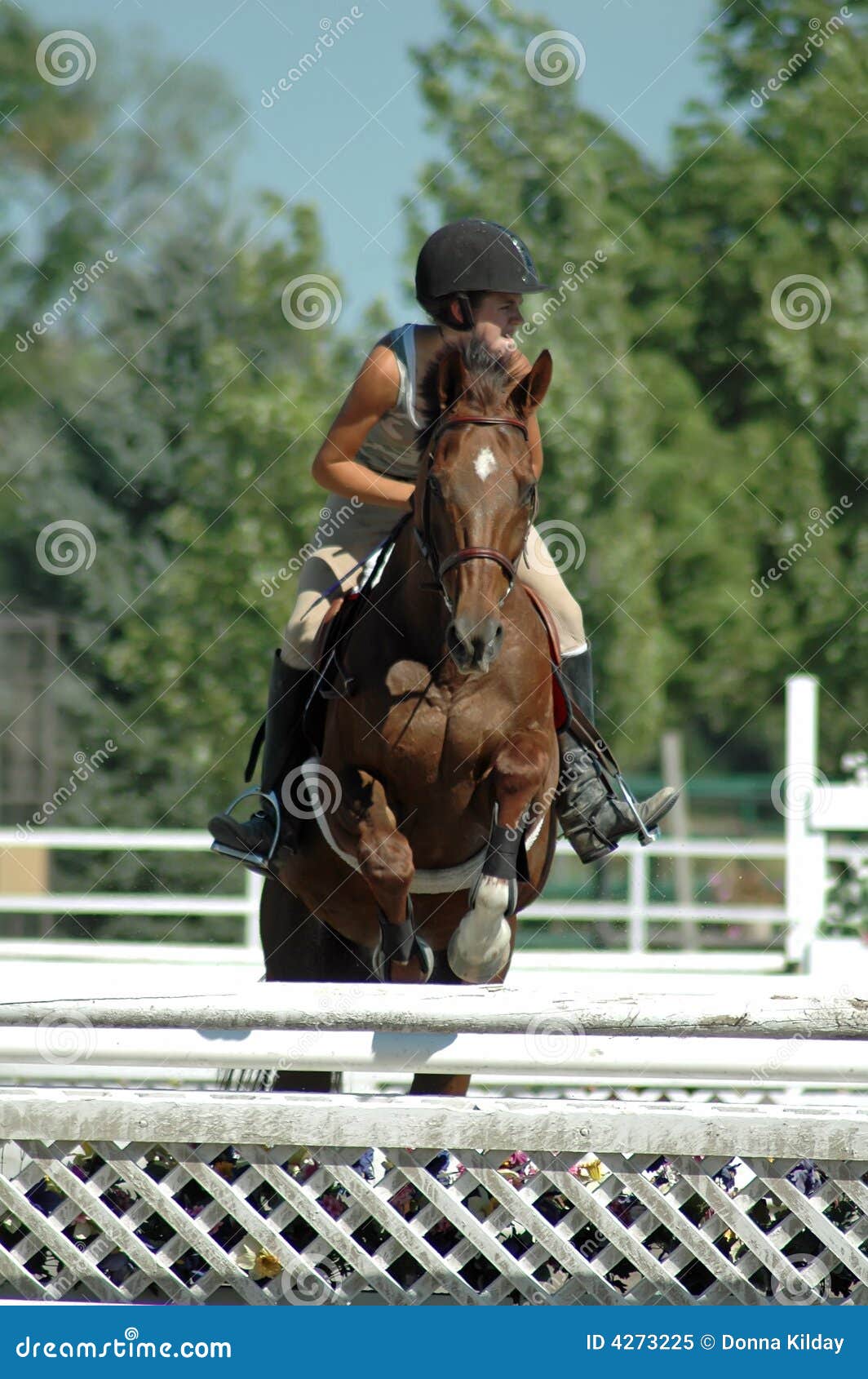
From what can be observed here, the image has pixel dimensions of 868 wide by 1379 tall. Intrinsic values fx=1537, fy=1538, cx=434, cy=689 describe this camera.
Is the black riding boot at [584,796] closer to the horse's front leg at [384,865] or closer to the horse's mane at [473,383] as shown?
the horse's front leg at [384,865]

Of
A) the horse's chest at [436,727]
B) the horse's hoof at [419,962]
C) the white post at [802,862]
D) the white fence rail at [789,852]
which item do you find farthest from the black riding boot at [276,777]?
the white post at [802,862]

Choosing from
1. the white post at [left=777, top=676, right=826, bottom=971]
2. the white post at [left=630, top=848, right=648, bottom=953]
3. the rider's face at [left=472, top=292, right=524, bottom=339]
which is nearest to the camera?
the rider's face at [left=472, top=292, right=524, bottom=339]

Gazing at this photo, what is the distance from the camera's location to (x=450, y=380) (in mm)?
3764

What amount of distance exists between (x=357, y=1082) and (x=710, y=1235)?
3.35 metres

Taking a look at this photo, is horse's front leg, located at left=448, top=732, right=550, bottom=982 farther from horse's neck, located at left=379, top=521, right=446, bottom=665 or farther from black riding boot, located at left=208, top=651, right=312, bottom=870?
black riding boot, located at left=208, top=651, right=312, bottom=870

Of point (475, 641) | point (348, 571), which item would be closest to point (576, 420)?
point (348, 571)

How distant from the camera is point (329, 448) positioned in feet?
13.4

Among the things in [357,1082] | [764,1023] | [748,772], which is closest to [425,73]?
[357,1082]

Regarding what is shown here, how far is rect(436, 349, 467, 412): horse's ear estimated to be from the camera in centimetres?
374

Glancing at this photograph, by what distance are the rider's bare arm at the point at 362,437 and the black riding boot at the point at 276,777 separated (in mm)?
569

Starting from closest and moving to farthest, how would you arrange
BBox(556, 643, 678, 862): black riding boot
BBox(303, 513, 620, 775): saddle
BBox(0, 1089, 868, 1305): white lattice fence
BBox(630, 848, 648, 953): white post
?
BBox(0, 1089, 868, 1305): white lattice fence < BBox(303, 513, 620, 775): saddle < BBox(556, 643, 678, 862): black riding boot < BBox(630, 848, 648, 953): white post

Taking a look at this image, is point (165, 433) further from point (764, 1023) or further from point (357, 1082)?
point (764, 1023)

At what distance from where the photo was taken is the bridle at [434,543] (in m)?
3.55

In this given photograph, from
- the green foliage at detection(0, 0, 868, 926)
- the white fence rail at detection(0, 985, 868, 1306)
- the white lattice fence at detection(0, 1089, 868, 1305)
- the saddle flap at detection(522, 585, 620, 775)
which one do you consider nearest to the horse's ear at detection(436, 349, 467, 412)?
the saddle flap at detection(522, 585, 620, 775)
